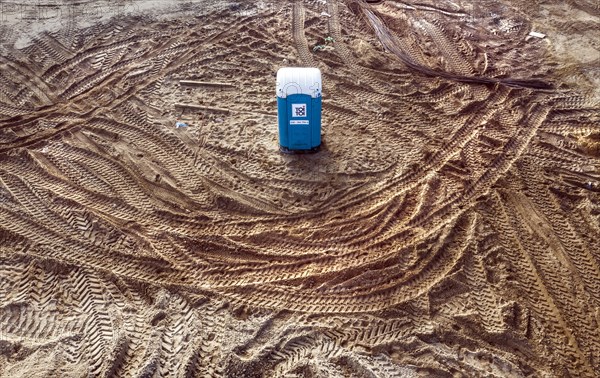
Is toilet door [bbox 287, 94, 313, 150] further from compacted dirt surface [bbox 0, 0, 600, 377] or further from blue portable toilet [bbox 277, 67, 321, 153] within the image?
compacted dirt surface [bbox 0, 0, 600, 377]

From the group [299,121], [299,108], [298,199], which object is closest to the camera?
[298,199]

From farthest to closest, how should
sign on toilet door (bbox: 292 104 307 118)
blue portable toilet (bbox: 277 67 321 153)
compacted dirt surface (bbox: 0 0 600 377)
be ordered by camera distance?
1. sign on toilet door (bbox: 292 104 307 118)
2. blue portable toilet (bbox: 277 67 321 153)
3. compacted dirt surface (bbox: 0 0 600 377)

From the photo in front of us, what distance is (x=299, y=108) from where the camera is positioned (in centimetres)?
661

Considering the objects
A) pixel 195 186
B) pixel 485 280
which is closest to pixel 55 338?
pixel 195 186

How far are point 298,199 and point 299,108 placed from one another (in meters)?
1.28

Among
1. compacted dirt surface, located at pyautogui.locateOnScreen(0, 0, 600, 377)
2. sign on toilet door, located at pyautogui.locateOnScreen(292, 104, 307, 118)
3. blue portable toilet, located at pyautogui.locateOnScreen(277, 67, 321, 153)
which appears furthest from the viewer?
sign on toilet door, located at pyautogui.locateOnScreen(292, 104, 307, 118)

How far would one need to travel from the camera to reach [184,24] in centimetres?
1003

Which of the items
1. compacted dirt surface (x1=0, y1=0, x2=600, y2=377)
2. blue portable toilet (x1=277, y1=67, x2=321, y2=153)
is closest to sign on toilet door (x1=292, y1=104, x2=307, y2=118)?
blue portable toilet (x1=277, y1=67, x2=321, y2=153)

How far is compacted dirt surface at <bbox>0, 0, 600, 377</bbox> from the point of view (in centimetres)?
492

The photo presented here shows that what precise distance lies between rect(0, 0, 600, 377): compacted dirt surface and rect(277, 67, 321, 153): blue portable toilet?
0.90 ft

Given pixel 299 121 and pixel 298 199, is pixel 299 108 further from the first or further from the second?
pixel 298 199

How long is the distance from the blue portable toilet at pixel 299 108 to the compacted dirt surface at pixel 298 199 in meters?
0.27

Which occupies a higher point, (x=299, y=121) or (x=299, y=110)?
(x=299, y=110)

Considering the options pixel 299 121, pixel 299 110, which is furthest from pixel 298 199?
pixel 299 110
